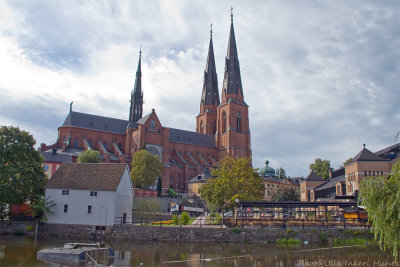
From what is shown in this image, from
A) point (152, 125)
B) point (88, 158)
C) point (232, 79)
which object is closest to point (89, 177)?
point (88, 158)

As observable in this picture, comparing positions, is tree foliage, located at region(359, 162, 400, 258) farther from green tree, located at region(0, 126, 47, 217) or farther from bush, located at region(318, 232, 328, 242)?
green tree, located at region(0, 126, 47, 217)

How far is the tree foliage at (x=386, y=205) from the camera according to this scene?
16.9 meters

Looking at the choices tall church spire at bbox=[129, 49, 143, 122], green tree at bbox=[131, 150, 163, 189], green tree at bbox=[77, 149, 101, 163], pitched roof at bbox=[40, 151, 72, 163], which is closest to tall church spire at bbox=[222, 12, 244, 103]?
tall church spire at bbox=[129, 49, 143, 122]

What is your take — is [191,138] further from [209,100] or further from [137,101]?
[137,101]

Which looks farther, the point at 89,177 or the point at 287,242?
the point at 89,177

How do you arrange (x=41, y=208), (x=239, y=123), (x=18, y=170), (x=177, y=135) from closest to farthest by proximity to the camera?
(x=41, y=208) → (x=18, y=170) → (x=177, y=135) → (x=239, y=123)

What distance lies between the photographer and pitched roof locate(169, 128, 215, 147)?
10534cm

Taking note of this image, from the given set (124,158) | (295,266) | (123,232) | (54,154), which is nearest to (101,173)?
(123,232)

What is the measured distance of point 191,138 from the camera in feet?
354

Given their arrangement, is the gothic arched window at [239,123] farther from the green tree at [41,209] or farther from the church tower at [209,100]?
the green tree at [41,209]

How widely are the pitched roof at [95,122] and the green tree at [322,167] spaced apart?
166 feet

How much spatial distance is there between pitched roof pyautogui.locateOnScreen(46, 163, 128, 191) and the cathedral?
1130 inches

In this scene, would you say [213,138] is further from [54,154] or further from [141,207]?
[141,207]

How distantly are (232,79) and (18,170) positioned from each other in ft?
252
